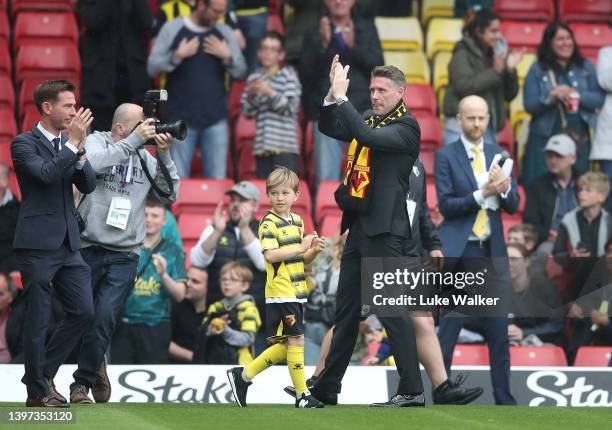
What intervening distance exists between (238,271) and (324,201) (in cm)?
207

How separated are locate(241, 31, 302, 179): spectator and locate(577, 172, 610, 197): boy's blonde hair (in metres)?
2.65

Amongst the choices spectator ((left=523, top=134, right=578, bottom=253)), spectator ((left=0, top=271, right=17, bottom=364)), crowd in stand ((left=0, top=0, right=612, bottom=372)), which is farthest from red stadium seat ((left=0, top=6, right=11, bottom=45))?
spectator ((left=523, top=134, right=578, bottom=253))

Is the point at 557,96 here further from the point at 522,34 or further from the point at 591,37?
the point at 591,37

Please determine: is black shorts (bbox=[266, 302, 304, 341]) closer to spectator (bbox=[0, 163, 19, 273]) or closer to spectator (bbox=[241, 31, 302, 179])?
spectator (bbox=[0, 163, 19, 273])

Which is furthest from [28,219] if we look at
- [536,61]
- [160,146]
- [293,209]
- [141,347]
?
[536,61]

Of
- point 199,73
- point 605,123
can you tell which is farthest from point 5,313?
point 605,123

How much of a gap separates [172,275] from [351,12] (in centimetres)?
356

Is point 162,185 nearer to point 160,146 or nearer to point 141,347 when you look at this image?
point 160,146

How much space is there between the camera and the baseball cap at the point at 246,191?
42.3 ft

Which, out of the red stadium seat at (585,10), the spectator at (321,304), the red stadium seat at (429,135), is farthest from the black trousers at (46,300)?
the red stadium seat at (585,10)

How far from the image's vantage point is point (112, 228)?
1020cm

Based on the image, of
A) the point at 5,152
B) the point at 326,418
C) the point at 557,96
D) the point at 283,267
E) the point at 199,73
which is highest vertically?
the point at 199,73

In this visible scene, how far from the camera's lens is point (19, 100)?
15.3 metres

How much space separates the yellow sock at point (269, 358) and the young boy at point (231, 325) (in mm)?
2337
